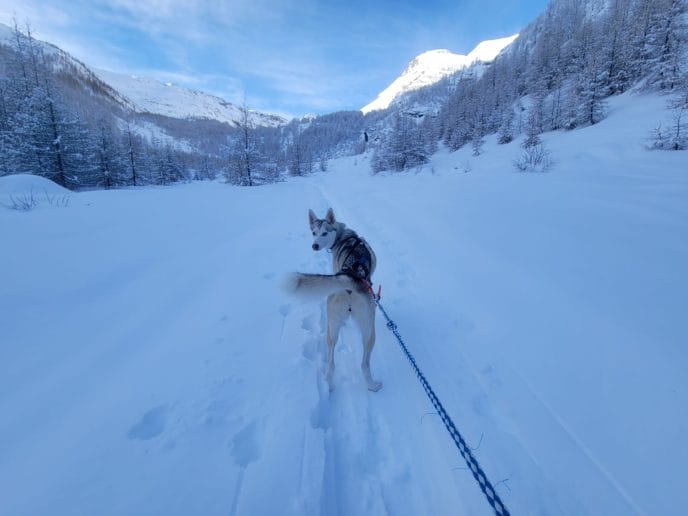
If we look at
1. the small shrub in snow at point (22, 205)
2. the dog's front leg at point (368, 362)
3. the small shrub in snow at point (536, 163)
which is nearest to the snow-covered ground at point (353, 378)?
the dog's front leg at point (368, 362)

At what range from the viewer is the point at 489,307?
3.68 m

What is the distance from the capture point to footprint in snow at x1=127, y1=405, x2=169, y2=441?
6.66 ft

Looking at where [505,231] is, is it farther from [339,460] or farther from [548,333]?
[339,460]

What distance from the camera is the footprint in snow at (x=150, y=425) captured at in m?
2.03

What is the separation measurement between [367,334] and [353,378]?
0.56 metres

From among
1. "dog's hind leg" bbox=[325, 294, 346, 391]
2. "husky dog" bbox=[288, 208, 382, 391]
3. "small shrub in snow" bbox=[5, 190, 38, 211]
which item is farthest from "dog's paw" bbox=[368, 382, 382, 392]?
"small shrub in snow" bbox=[5, 190, 38, 211]

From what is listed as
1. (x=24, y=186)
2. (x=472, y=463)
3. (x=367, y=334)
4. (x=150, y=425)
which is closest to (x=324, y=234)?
(x=367, y=334)

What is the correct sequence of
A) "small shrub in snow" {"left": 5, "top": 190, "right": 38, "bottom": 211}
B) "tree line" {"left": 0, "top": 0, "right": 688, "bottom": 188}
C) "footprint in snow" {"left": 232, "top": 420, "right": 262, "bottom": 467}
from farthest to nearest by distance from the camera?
"tree line" {"left": 0, "top": 0, "right": 688, "bottom": 188}
"small shrub in snow" {"left": 5, "top": 190, "right": 38, "bottom": 211}
"footprint in snow" {"left": 232, "top": 420, "right": 262, "bottom": 467}

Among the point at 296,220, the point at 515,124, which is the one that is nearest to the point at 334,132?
the point at 515,124

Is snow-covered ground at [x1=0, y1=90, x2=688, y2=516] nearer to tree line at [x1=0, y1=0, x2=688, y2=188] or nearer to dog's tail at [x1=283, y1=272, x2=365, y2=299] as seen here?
dog's tail at [x1=283, y1=272, x2=365, y2=299]

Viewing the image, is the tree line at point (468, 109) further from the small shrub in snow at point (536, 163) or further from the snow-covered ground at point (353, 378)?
the snow-covered ground at point (353, 378)

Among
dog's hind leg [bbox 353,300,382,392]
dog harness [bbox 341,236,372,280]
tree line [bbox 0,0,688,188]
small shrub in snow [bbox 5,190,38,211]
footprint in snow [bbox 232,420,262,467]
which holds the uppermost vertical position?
tree line [bbox 0,0,688,188]

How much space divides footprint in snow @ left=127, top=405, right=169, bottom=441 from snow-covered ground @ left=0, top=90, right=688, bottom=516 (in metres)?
0.01

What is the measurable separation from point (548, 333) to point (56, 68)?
12504 centimetres
